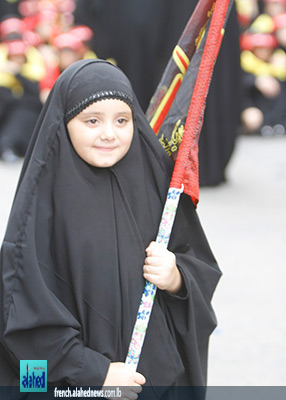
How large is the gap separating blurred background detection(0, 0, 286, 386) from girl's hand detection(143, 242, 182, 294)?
1.23 m

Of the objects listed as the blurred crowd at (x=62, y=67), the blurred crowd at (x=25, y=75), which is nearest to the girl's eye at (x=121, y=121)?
the blurred crowd at (x=62, y=67)

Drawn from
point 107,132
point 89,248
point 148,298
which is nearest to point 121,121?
point 107,132

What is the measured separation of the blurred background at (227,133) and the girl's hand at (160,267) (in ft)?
4.04

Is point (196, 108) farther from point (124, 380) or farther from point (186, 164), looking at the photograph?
point (124, 380)

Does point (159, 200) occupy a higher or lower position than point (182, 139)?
lower

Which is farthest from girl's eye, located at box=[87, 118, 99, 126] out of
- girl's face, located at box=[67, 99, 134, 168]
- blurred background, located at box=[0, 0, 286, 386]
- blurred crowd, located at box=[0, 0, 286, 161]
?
blurred crowd, located at box=[0, 0, 286, 161]

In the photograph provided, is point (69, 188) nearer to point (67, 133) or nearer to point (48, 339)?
point (67, 133)

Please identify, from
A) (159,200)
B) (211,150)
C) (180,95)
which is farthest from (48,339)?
(211,150)

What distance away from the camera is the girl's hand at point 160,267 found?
190cm

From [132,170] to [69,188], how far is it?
212mm

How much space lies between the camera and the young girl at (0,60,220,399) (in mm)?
1811

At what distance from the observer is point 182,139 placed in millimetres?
2037

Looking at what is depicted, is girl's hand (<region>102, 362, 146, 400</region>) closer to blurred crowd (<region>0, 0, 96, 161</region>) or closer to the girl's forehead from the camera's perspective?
the girl's forehead

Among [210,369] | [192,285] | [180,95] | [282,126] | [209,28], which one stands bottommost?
[210,369]
